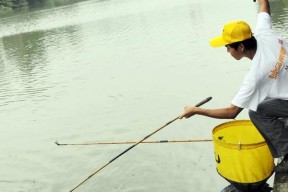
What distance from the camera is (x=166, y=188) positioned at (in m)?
7.36

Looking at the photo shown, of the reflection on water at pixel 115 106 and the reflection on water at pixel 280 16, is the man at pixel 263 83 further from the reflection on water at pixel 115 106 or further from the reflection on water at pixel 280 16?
the reflection on water at pixel 280 16

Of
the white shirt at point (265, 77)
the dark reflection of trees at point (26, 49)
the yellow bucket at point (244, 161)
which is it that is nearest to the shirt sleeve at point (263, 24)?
the white shirt at point (265, 77)

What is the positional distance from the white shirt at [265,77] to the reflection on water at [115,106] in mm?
3026

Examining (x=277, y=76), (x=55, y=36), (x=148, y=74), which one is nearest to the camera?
(x=277, y=76)

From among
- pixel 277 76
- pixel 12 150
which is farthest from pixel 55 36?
pixel 277 76

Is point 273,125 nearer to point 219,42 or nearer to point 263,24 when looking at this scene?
point 219,42

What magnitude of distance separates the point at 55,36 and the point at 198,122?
28095 mm

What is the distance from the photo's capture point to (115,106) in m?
13.0

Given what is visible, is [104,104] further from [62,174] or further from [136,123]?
[62,174]

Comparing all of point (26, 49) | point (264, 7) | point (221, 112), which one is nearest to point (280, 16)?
point (26, 49)

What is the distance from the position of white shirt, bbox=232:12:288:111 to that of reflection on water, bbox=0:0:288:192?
9.93 feet

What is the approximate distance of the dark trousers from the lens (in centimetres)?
474

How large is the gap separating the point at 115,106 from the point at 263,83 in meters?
8.85

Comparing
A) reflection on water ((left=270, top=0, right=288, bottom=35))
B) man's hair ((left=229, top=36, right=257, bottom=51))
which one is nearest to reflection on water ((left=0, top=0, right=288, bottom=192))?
reflection on water ((left=270, top=0, right=288, bottom=35))
